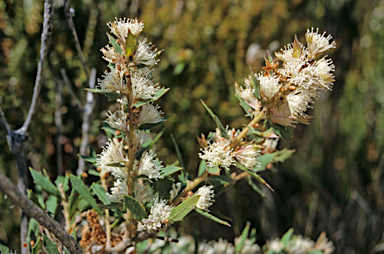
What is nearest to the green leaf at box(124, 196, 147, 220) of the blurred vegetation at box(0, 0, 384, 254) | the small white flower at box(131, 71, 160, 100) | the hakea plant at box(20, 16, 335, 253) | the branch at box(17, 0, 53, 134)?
the hakea plant at box(20, 16, 335, 253)

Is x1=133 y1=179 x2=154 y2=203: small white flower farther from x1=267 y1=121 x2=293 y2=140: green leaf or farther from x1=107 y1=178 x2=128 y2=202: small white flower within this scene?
x1=267 y1=121 x2=293 y2=140: green leaf

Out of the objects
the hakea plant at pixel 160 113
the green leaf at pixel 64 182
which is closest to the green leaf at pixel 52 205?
the green leaf at pixel 64 182

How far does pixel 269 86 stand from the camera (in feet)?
1.02

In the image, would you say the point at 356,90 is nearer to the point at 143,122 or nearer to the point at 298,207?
the point at 298,207

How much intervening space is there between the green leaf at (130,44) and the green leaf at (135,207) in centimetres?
14

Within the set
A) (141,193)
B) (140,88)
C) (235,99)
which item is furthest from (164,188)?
(235,99)

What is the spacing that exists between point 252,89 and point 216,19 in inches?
28.4

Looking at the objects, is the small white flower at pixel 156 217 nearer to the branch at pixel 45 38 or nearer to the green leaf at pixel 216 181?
the green leaf at pixel 216 181

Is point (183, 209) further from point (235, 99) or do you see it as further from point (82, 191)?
point (235, 99)

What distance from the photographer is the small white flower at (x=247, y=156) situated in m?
0.32

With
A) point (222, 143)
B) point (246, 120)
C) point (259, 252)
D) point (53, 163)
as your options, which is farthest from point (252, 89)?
point (246, 120)

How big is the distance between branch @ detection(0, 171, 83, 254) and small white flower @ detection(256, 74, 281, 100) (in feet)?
0.77

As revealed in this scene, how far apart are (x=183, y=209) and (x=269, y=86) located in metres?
0.15

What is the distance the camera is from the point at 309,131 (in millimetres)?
1129
